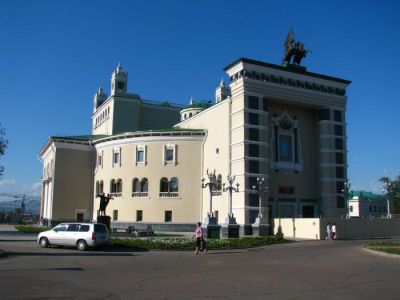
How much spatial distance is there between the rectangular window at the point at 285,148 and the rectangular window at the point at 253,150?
4259 mm

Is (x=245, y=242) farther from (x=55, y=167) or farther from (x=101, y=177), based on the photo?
(x=55, y=167)

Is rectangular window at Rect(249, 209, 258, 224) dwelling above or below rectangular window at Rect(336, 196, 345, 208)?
below

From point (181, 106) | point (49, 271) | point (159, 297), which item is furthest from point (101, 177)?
point (159, 297)

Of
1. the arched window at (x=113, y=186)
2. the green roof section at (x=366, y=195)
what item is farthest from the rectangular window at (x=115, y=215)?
the green roof section at (x=366, y=195)

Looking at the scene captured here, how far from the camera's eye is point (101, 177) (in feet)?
193

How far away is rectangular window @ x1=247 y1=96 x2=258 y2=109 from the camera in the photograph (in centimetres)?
4581

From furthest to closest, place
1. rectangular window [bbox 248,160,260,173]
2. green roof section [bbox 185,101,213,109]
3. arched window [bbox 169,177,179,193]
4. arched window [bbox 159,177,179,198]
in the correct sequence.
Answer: green roof section [bbox 185,101,213,109], arched window [bbox 169,177,179,193], arched window [bbox 159,177,179,198], rectangular window [bbox 248,160,260,173]

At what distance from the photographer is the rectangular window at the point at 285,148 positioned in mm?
49188

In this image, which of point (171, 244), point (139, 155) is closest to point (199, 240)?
point (171, 244)

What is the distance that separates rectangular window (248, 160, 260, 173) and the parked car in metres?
20.8

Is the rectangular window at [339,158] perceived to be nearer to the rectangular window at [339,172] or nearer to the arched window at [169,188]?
the rectangular window at [339,172]

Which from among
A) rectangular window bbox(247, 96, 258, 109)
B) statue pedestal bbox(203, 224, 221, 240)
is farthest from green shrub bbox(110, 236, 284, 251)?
rectangular window bbox(247, 96, 258, 109)

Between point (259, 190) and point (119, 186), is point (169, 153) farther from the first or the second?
point (259, 190)

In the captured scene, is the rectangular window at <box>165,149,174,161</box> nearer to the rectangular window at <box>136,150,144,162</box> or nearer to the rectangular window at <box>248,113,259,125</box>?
the rectangular window at <box>136,150,144,162</box>
